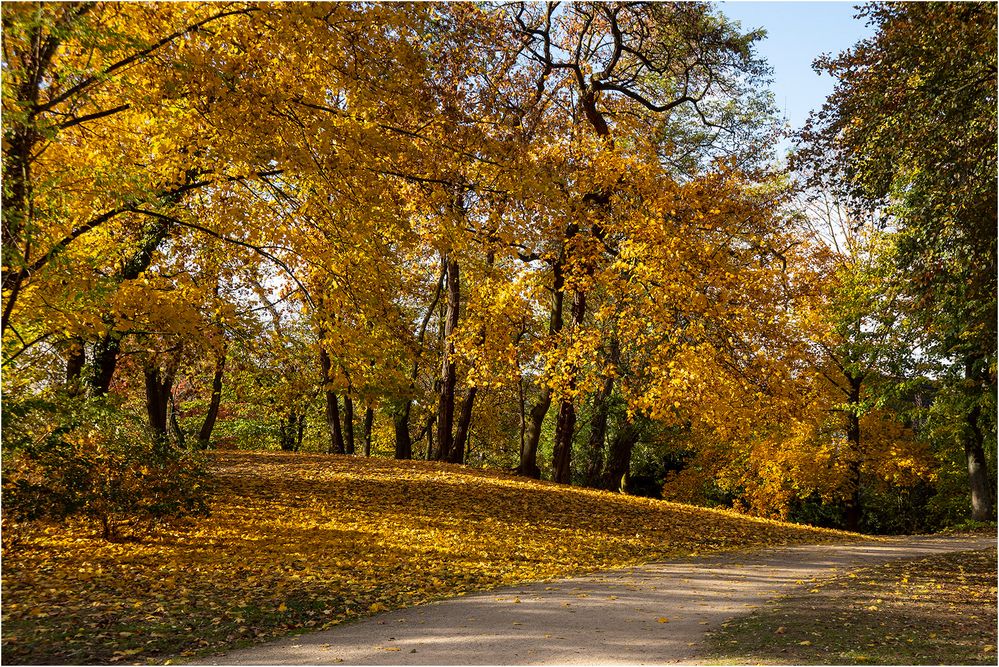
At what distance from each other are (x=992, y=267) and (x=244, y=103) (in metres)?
8.65

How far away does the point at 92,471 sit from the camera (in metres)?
8.78

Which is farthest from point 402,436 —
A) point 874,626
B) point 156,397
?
point 874,626

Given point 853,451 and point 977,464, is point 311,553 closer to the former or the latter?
point 853,451

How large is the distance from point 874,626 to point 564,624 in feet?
8.52

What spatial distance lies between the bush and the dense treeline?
44mm

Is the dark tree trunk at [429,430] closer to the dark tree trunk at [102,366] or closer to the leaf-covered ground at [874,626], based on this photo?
the dark tree trunk at [102,366]

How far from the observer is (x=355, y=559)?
930 cm

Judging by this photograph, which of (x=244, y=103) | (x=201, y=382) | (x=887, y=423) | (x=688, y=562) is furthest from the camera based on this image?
(x=887, y=423)

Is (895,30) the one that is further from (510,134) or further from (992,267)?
(510,134)

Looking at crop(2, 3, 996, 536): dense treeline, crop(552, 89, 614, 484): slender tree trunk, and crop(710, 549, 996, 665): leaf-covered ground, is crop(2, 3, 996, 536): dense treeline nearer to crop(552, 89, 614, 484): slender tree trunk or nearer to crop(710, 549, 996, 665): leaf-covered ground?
crop(552, 89, 614, 484): slender tree trunk

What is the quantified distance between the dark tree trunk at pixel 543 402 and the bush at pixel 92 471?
8.89 meters

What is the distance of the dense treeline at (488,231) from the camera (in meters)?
8.19

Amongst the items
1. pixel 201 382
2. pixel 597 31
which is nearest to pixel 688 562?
pixel 597 31

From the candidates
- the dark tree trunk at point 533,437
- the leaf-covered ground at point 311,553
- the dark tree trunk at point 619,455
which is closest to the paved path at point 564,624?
the leaf-covered ground at point 311,553
